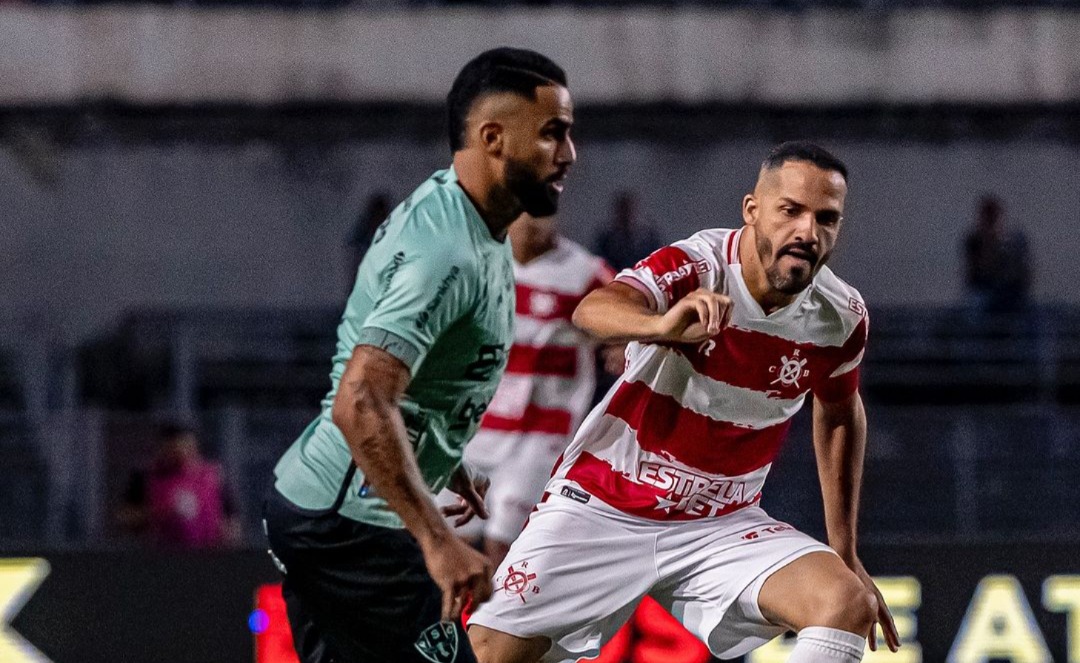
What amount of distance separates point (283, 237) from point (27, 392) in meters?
4.31

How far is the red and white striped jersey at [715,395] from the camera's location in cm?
466

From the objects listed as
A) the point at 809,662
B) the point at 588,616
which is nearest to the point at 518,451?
the point at 588,616

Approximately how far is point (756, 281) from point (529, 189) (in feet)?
3.53

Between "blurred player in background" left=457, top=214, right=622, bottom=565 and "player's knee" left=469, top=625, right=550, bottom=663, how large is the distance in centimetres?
197

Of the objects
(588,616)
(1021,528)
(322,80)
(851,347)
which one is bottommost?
(1021,528)

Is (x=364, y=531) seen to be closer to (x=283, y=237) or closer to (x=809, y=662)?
(x=809, y=662)

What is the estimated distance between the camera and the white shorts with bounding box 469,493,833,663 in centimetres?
470

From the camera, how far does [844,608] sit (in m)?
4.38

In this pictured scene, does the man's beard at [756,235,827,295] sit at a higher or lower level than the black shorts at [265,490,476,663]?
higher

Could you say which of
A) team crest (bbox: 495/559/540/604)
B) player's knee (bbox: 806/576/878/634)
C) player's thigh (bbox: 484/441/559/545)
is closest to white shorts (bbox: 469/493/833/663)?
team crest (bbox: 495/559/540/604)

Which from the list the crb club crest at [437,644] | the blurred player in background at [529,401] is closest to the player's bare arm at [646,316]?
the crb club crest at [437,644]

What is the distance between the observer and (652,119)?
15070mm

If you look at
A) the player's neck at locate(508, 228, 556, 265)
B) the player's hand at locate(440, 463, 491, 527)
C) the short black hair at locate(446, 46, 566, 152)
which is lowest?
A: the player's hand at locate(440, 463, 491, 527)

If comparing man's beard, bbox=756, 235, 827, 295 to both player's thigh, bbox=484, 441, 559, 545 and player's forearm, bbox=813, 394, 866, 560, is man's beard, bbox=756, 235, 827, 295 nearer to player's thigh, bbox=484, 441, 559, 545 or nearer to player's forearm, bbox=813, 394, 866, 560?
player's forearm, bbox=813, 394, 866, 560
